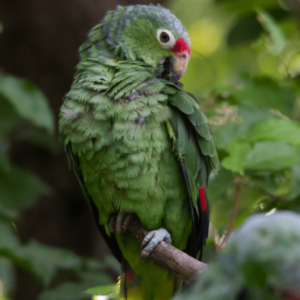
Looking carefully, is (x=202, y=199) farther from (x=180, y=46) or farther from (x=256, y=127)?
(x=180, y=46)

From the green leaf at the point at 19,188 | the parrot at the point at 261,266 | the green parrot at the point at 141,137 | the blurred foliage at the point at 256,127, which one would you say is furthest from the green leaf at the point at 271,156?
the green leaf at the point at 19,188

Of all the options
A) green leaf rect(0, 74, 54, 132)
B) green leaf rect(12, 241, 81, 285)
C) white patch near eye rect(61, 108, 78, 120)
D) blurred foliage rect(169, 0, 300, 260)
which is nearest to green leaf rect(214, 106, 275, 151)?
blurred foliage rect(169, 0, 300, 260)

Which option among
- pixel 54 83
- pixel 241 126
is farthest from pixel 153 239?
pixel 54 83

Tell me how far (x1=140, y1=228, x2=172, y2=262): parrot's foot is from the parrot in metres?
0.75

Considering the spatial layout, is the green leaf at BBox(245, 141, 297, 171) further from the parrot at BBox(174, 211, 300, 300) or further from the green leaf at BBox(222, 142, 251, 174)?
the parrot at BBox(174, 211, 300, 300)

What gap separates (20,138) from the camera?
8.18ft

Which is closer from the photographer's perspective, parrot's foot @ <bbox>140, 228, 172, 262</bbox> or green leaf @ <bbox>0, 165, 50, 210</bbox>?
parrot's foot @ <bbox>140, 228, 172, 262</bbox>

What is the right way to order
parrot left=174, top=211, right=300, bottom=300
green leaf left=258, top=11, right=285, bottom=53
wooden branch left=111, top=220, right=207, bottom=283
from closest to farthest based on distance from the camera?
parrot left=174, top=211, right=300, bottom=300 < wooden branch left=111, top=220, right=207, bottom=283 < green leaf left=258, top=11, right=285, bottom=53

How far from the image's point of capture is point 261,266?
17.9 inches

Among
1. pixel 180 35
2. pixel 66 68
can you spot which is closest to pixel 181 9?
pixel 66 68

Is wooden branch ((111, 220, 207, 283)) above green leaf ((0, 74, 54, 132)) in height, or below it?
below

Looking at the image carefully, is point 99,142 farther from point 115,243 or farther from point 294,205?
point 294,205

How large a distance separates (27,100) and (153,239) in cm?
100

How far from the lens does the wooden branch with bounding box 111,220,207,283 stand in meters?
0.92
